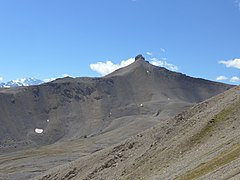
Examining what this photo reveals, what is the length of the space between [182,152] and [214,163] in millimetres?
14784

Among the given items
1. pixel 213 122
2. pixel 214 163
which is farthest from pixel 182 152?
pixel 214 163

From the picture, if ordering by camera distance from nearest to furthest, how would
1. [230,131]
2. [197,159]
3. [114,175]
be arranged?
1. [197,159]
2. [230,131]
3. [114,175]

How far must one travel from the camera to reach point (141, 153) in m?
76.5

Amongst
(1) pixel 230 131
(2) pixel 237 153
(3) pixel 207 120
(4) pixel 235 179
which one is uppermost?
(3) pixel 207 120

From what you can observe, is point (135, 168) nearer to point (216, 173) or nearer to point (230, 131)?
point (230, 131)

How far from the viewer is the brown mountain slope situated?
2076 inches

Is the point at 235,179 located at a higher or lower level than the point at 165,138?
lower

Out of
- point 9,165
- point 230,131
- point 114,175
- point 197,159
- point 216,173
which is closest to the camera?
point 216,173

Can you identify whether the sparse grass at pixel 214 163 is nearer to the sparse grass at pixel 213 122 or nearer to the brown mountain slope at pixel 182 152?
the brown mountain slope at pixel 182 152

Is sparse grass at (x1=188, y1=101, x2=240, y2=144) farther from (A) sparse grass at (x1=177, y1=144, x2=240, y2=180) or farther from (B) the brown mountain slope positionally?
(A) sparse grass at (x1=177, y1=144, x2=240, y2=180)

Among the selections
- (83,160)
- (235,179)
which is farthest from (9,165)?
(235,179)

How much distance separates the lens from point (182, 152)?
218 feet

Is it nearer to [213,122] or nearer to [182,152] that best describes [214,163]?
[182,152]

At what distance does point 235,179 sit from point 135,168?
3371cm
